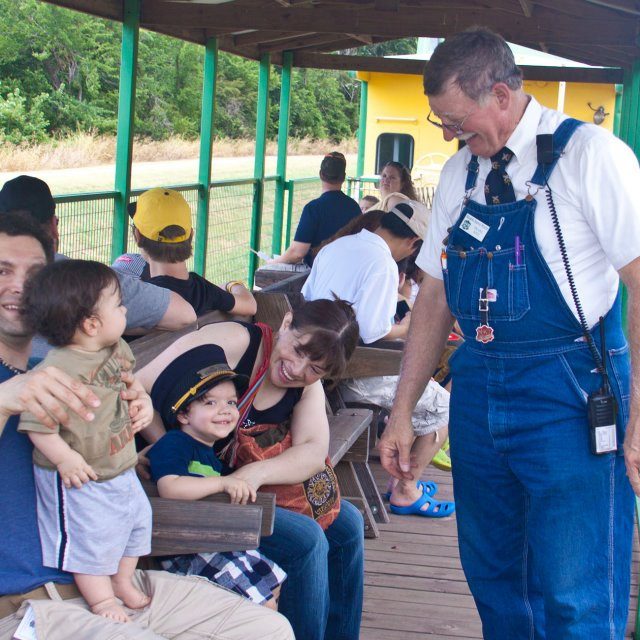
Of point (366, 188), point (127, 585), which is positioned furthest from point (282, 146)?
point (127, 585)

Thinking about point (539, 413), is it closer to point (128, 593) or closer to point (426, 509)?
point (128, 593)

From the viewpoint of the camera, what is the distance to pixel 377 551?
4113 millimetres

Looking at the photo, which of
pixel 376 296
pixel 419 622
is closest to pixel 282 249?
pixel 376 296

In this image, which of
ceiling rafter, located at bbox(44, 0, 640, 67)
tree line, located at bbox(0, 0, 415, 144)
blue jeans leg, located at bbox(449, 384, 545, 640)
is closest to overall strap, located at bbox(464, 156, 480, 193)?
blue jeans leg, located at bbox(449, 384, 545, 640)

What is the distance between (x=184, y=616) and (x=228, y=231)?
335 inches

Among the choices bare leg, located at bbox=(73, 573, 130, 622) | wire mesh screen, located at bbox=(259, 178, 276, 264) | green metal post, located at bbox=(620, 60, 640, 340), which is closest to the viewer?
bare leg, located at bbox=(73, 573, 130, 622)

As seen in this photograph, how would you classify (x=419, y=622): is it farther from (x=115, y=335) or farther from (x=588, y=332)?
(x=115, y=335)

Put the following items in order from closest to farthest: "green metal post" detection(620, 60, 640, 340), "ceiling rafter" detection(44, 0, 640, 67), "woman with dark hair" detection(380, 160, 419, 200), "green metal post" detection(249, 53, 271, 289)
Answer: "green metal post" detection(620, 60, 640, 340) → "ceiling rafter" detection(44, 0, 640, 67) → "woman with dark hair" detection(380, 160, 419, 200) → "green metal post" detection(249, 53, 271, 289)

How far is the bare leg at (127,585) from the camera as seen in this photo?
2.14 meters

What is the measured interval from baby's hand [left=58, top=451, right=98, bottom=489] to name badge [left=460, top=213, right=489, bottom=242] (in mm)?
1113

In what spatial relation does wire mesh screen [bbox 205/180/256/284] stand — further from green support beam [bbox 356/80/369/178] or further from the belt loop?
the belt loop

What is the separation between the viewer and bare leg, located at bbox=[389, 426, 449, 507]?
4527 millimetres

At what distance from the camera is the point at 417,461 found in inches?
182

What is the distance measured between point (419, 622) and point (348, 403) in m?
1.21
